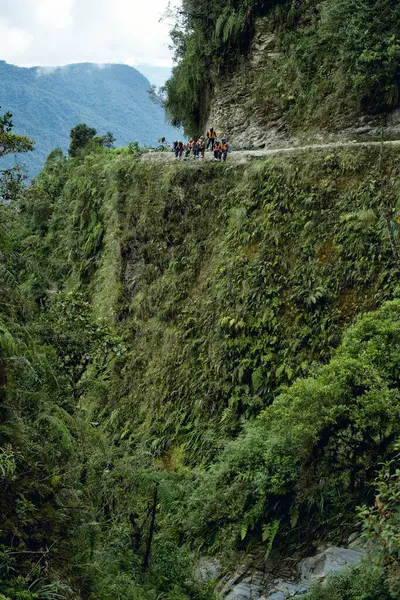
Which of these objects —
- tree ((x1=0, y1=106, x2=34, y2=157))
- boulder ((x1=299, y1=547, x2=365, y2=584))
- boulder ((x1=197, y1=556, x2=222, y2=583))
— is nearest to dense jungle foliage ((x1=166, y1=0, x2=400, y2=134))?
tree ((x1=0, y1=106, x2=34, y2=157))

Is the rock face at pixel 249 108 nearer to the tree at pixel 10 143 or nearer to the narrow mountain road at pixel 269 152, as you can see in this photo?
the narrow mountain road at pixel 269 152

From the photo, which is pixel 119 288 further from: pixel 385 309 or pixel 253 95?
pixel 385 309

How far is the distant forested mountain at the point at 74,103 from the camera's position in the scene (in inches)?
5586

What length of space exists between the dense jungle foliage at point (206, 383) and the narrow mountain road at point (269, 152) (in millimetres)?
420

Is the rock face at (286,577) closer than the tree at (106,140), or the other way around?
the rock face at (286,577)

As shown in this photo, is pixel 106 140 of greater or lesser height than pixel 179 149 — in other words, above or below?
above

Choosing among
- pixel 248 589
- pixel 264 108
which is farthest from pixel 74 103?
pixel 248 589

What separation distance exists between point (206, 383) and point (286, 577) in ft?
20.4

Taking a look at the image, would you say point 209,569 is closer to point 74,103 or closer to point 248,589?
point 248,589

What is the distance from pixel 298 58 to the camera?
21094mm

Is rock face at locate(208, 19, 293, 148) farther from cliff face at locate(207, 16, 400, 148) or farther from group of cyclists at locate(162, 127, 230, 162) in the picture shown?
group of cyclists at locate(162, 127, 230, 162)

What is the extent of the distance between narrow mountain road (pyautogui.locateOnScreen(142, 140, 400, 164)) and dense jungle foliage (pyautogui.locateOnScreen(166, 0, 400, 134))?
6.35 ft

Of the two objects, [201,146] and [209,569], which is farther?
[201,146]

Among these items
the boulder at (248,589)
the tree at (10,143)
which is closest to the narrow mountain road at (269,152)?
the tree at (10,143)
